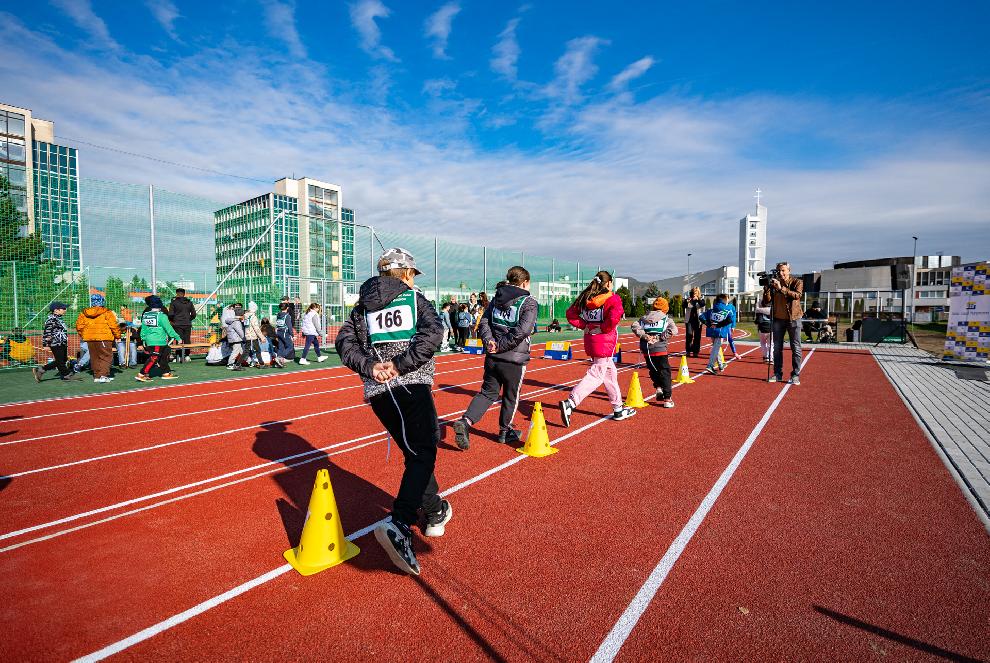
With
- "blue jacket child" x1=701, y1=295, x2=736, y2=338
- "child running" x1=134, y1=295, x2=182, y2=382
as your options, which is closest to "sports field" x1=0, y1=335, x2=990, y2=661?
"child running" x1=134, y1=295, x2=182, y2=382

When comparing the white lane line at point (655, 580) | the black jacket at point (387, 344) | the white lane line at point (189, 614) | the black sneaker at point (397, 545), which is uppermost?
the black jacket at point (387, 344)

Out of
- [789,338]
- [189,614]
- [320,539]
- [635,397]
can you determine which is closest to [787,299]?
[789,338]

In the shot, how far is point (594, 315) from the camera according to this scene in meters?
6.41

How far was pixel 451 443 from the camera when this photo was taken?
19.2ft

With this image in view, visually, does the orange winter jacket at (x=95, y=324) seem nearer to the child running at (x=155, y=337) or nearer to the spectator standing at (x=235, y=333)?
the child running at (x=155, y=337)

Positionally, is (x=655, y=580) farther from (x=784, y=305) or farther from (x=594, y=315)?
(x=784, y=305)

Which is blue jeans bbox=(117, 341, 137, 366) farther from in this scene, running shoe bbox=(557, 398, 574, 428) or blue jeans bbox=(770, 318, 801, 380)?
blue jeans bbox=(770, 318, 801, 380)

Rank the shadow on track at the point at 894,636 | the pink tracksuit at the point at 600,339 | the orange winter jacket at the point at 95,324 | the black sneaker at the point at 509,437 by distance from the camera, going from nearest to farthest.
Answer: the shadow on track at the point at 894,636
the black sneaker at the point at 509,437
the pink tracksuit at the point at 600,339
the orange winter jacket at the point at 95,324

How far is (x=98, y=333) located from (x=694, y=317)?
49.3 ft

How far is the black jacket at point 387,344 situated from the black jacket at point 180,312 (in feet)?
44.6

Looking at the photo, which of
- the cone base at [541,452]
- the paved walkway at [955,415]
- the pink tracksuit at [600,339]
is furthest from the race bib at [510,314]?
the paved walkway at [955,415]

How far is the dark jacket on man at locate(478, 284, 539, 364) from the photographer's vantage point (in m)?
5.37

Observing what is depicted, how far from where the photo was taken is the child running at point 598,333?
20.6 feet

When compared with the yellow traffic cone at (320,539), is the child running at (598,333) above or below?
above
